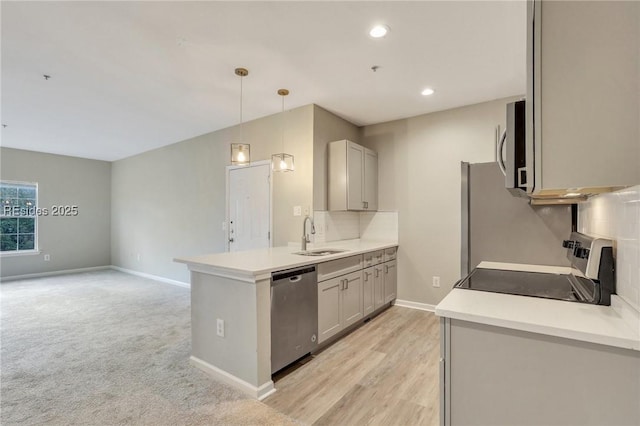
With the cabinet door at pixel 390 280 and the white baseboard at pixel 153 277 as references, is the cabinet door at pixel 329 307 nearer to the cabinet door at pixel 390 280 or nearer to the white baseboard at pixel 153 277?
the cabinet door at pixel 390 280

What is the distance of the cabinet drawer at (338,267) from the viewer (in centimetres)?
275

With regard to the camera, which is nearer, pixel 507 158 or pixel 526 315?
pixel 526 315

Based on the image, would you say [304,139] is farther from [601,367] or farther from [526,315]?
[601,367]

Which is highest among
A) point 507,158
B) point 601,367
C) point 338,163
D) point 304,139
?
point 304,139

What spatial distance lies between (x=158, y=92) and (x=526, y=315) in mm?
3841

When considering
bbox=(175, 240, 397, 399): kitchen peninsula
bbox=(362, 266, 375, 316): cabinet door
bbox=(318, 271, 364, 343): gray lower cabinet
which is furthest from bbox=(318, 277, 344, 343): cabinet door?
bbox=(362, 266, 375, 316): cabinet door

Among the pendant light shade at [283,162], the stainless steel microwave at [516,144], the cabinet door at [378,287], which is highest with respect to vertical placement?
the pendant light shade at [283,162]

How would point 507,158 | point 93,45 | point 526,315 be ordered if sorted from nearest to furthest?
1. point 526,315
2. point 507,158
3. point 93,45

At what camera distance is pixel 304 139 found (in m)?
3.75

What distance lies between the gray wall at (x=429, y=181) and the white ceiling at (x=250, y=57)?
24 cm

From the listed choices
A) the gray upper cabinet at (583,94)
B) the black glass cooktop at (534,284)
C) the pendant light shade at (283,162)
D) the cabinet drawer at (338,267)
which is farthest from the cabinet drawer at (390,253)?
the gray upper cabinet at (583,94)

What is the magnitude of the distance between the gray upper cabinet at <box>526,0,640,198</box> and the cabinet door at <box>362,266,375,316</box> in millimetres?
2495

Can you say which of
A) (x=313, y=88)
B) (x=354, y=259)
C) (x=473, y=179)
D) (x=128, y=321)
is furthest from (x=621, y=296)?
(x=128, y=321)

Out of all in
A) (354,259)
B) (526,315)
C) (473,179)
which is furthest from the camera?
(354,259)
